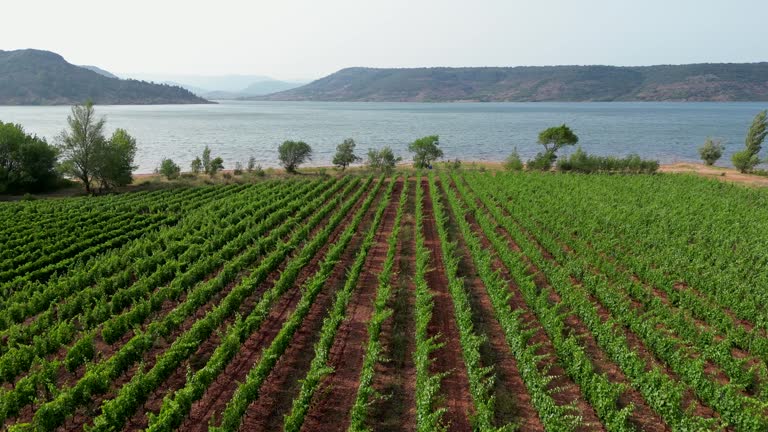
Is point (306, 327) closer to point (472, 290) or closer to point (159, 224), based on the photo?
point (472, 290)

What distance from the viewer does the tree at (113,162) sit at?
50812 millimetres

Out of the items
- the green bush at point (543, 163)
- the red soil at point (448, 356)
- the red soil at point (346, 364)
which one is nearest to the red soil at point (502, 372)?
the red soil at point (448, 356)

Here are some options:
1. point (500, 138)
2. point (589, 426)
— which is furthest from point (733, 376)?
point (500, 138)

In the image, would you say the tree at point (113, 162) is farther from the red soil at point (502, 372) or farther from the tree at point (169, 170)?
the red soil at point (502, 372)

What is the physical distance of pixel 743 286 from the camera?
67.6 ft

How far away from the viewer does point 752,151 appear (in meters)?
67.5

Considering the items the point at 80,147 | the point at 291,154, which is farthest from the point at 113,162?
the point at 291,154

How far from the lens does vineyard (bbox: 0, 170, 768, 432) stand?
42.1 feet

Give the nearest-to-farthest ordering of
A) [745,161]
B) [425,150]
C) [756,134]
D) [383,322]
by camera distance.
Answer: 1. [383,322]
2. [745,161]
3. [756,134]
4. [425,150]

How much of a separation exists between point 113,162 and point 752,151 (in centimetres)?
9493

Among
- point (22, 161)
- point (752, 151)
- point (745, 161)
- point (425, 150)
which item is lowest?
point (745, 161)

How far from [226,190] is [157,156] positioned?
56679 millimetres

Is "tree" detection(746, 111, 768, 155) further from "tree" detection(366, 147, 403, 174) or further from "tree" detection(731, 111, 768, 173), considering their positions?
"tree" detection(366, 147, 403, 174)

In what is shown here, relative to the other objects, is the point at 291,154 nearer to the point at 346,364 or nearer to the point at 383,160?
the point at 383,160
